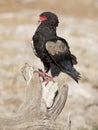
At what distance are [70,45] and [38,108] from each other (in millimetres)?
7708

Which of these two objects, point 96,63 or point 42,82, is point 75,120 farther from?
point 42,82

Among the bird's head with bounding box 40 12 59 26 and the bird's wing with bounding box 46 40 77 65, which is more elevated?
the bird's head with bounding box 40 12 59 26

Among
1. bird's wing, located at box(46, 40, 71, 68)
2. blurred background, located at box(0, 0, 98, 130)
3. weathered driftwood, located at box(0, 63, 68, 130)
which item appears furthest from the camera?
blurred background, located at box(0, 0, 98, 130)

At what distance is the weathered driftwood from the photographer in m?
6.54

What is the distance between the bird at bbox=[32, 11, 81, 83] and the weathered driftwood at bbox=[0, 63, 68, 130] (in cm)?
43

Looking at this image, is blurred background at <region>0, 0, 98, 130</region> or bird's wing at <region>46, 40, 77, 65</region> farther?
blurred background at <region>0, 0, 98, 130</region>

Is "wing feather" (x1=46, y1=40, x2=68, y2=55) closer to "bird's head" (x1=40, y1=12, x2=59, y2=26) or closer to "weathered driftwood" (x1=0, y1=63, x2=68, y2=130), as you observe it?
"bird's head" (x1=40, y1=12, x2=59, y2=26)

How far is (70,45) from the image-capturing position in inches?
566

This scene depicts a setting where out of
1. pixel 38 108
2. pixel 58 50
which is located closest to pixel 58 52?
pixel 58 50

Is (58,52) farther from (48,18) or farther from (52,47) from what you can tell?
(48,18)

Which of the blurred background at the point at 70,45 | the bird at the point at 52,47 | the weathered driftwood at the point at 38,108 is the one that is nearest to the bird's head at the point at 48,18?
the bird at the point at 52,47

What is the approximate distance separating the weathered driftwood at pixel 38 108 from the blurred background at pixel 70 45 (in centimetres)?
375

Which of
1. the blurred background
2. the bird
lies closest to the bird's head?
the bird

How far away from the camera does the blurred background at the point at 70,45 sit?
12.6 meters
